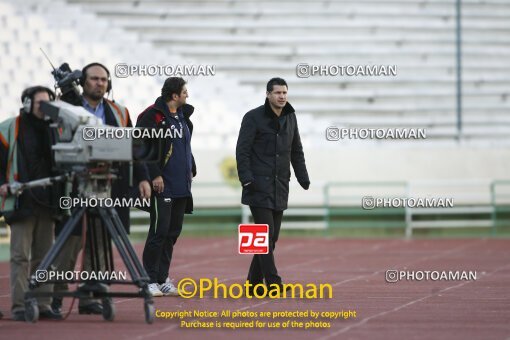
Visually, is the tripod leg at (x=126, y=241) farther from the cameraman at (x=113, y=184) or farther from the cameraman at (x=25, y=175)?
the cameraman at (x=25, y=175)

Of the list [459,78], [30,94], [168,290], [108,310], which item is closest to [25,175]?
[30,94]

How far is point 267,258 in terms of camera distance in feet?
38.5

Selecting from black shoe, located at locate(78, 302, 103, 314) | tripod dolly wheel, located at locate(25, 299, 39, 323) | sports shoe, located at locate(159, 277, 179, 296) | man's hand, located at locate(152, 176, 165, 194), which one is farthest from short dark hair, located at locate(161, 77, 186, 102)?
tripod dolly wheel, located at locate(25, 299, 39, 323)

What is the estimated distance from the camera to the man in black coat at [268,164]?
11.8 metres

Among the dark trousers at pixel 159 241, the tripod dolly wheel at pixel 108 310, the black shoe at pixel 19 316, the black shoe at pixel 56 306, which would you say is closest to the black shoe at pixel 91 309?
the black shoe at pixel 56 306

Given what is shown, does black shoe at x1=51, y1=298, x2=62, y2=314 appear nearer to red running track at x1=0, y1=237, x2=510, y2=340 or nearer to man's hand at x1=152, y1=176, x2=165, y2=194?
red running track at x1=0, y1=237, x2=510, y2=340

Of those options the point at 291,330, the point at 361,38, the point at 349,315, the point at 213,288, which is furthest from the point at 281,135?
the point at 361,38

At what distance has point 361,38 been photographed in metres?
29.5

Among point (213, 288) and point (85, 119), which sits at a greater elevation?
point (85, 119)

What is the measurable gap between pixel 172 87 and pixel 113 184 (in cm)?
169

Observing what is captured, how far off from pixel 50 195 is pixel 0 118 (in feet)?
49.5

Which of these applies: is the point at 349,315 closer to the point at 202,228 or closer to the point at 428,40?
the point at 202,228

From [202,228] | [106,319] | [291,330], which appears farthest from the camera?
[202,228]

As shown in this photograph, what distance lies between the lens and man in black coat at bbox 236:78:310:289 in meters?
11.8
